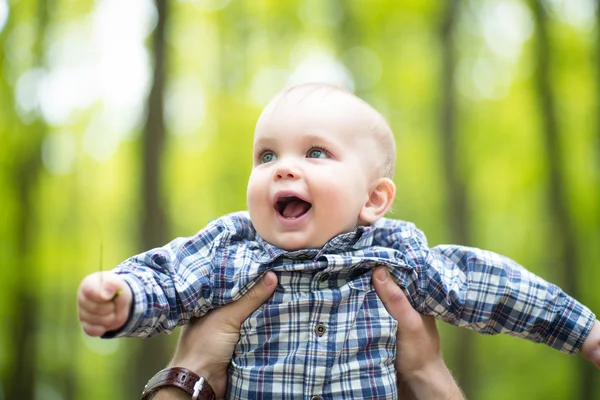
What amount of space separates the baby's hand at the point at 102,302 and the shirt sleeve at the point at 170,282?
3cm

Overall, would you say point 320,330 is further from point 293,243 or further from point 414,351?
point 414,351

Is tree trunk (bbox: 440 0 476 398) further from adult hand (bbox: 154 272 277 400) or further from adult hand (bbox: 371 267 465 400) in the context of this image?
adult hand (bbox: 154 272 277 400)

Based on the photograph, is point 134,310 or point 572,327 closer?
point 134,310

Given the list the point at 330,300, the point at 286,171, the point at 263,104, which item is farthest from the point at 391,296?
the point at 263,104

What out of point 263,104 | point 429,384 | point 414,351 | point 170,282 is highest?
point 263,104

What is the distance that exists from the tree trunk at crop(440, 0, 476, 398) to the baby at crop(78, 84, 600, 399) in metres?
4.96

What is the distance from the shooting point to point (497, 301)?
1.48 meters

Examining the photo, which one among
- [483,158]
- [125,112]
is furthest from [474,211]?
[125,112]

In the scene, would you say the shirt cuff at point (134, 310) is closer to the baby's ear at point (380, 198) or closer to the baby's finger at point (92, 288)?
the baby's finger at point (92, 288)

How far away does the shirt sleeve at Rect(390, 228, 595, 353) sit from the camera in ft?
4.83

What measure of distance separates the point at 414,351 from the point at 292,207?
0.51 m

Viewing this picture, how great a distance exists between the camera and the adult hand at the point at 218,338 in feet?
4.58

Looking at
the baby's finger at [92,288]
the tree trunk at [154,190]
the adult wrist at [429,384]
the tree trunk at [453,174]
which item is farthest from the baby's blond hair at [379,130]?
the tree trunk at [453,174]

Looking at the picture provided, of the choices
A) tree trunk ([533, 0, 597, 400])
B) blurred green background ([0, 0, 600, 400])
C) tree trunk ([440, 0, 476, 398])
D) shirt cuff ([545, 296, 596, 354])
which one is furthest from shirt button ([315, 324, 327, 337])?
tree trunk ([533, 0, 597, 400])
